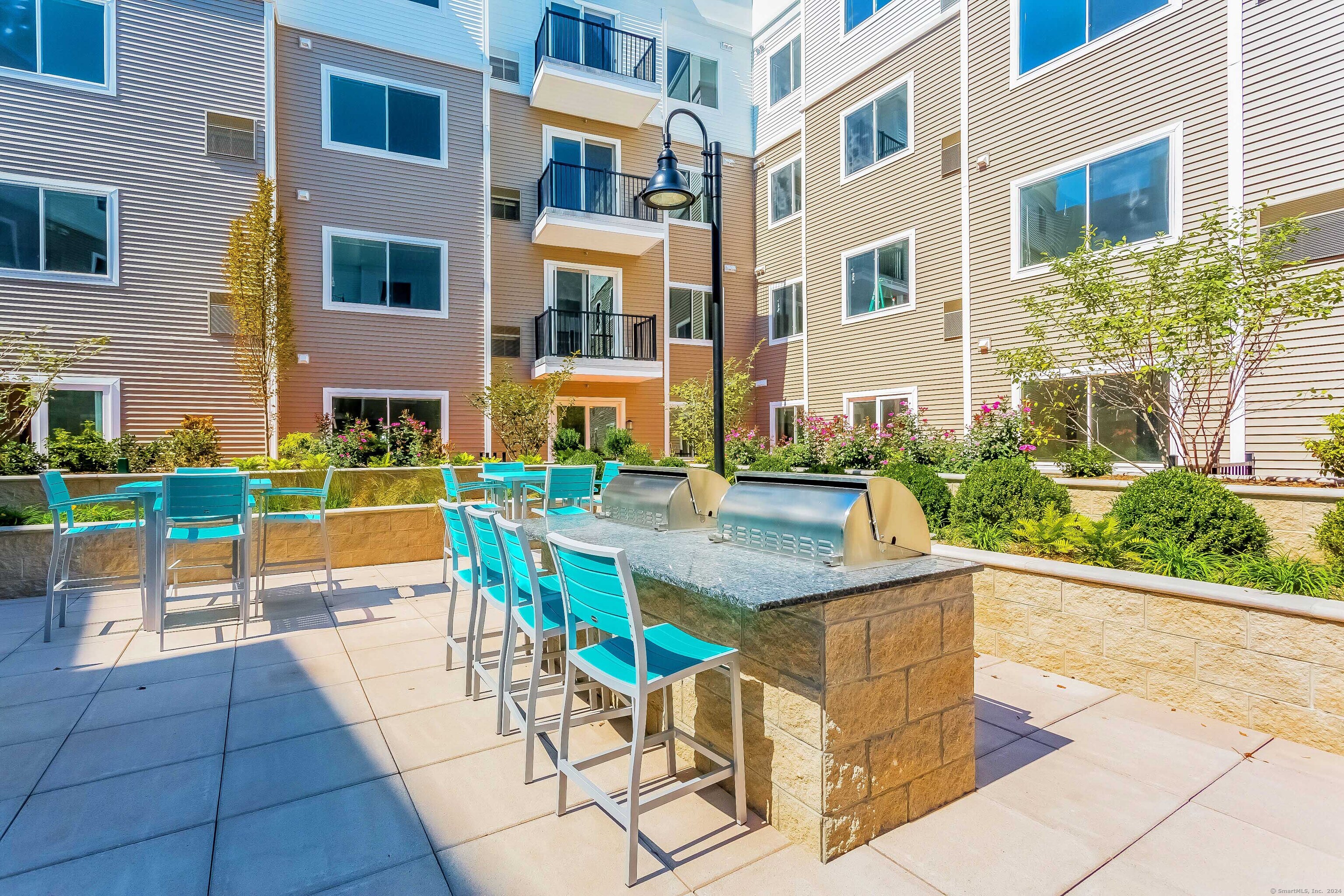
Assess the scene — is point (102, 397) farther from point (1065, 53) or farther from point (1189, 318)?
point (1065, 53)

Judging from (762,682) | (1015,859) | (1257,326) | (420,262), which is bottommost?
(1015,859)

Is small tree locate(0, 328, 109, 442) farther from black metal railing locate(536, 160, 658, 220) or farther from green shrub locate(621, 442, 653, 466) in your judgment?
green shrub locate(621, 442, 653, 466)

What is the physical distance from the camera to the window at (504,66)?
1250 centimetres

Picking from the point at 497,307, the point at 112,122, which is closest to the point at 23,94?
the point at 112,122

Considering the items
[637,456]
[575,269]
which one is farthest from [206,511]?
[575,269]

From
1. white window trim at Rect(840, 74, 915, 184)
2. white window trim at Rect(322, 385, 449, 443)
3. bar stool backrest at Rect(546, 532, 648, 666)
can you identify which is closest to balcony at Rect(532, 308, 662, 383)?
white window trim at Rect(322, 385, 449, 443)

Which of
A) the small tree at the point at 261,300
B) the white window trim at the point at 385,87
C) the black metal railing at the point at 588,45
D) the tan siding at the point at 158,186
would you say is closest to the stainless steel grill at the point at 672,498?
the small tree at the point at 261,300

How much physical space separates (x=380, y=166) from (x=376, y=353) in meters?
3.41

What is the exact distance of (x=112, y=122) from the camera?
9703 millimetres

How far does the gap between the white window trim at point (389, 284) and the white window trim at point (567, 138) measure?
2.88 m

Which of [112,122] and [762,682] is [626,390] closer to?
[112,122]

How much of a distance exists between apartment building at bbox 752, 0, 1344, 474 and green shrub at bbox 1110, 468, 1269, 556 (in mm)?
2842

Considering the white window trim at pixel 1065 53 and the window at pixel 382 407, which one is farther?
the window at pixel 382 407

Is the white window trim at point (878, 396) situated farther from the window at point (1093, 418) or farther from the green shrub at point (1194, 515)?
the green shrub at point (1194, 515)
